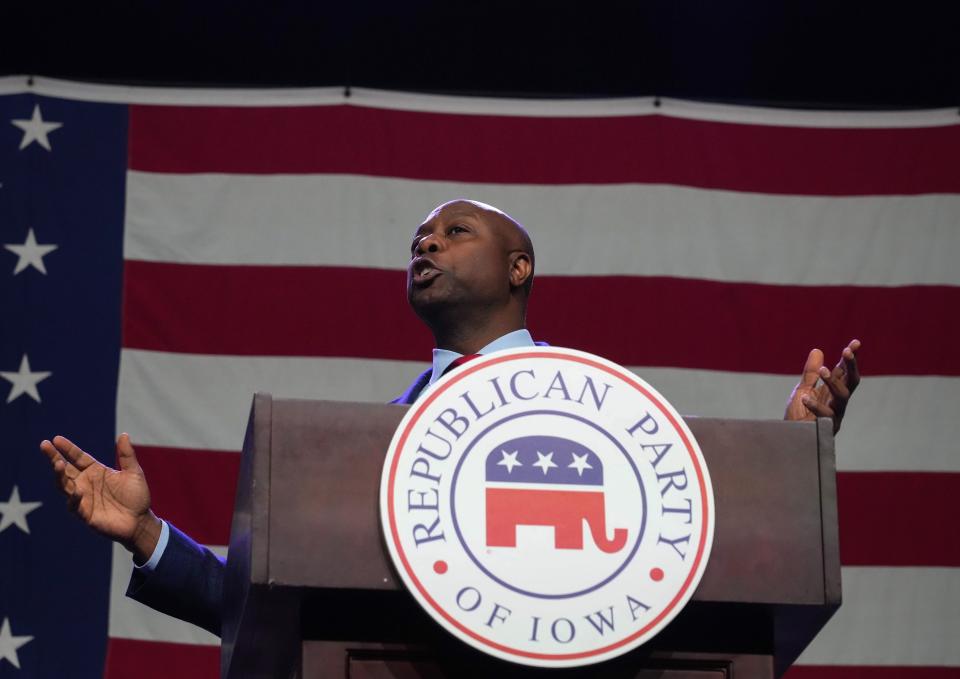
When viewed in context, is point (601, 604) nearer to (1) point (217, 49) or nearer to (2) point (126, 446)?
(2) point (126, 446)

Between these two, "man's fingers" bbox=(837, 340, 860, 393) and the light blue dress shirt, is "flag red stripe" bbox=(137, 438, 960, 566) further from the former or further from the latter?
"man's fingers" bbox=(837, 340, 860, 393)

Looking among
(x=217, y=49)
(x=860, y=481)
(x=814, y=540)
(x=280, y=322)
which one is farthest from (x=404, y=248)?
(x=814, y=540)

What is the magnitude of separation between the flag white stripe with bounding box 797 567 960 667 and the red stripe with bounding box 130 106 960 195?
1.10 metres

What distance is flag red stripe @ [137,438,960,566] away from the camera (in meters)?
3.86

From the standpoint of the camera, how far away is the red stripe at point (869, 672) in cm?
380

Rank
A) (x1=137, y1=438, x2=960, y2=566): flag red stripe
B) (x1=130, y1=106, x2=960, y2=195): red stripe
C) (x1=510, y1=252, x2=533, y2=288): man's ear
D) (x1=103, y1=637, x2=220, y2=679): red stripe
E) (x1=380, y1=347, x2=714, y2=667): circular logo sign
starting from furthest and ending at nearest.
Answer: (x1=130, y1=106, x2=960, y2=195): red stripe → (x1=137, y1=438, x2=960, y2=566): flag red stripe → (x1=103, y1=637, x2=220, y2=679): red stripe → (x1=510, y1=252, x2=533, y2=288): man's ear → (x1=380, y1=347, x2=714, y2=667): circular logo sign

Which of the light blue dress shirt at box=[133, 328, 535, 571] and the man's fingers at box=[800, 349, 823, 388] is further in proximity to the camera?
the light blue dress shirt at box=[133, 328, 535, 571]

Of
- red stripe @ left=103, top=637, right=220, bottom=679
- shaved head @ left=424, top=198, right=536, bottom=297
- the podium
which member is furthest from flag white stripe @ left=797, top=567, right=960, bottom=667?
the podium

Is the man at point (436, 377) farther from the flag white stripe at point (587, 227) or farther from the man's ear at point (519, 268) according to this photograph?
the flag white stripe at point (587, 227)

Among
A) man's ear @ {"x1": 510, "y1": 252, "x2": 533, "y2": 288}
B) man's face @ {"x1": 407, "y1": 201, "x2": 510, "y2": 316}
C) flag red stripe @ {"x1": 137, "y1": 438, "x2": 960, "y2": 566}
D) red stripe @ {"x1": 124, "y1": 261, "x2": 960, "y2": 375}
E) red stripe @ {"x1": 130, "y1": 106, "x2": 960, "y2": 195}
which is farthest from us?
red stripe @ {"x1": 130, "y1": 106, "x2": 960, "y2": 195}

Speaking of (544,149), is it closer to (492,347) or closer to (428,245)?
(428,245)

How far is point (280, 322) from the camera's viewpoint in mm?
4066

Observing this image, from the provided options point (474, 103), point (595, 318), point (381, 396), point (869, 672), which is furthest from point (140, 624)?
point (869, 672)

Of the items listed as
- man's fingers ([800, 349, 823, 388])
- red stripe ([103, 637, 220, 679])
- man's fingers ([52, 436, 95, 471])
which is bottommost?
red stripe ([103, 637, 220, 679])
